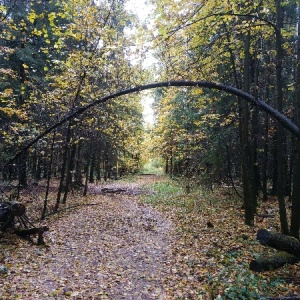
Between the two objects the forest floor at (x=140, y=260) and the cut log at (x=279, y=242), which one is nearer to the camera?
the forest floor at (x=140, y=260)

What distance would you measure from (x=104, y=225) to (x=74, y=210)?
296 cm

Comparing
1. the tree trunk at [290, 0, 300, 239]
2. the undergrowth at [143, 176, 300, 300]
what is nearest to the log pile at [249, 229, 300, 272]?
the undergrowth at [143, 176, 300, 300]

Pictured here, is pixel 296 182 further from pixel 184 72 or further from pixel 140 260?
pixel 140 260

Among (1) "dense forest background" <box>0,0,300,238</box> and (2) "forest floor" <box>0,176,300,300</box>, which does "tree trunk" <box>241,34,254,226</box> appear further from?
(2) "forest floor" <box>0,176,300,300</box>

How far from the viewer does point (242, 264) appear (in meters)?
7.31

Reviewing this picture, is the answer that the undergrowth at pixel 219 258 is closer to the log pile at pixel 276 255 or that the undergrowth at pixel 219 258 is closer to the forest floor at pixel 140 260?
the forest floor at pixel 140 260

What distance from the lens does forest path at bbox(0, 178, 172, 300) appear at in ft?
20.7

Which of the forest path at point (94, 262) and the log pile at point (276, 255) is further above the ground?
the log pile at point (276, 255)

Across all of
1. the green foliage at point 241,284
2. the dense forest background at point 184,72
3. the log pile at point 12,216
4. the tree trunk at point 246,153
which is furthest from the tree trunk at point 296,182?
the log pile at point 12,216

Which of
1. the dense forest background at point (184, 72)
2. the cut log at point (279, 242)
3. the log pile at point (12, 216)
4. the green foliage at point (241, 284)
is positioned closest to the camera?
the green foliage at point (241, 284)

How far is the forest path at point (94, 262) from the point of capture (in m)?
6.30

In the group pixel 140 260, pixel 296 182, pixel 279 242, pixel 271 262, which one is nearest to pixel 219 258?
pixel 271 262

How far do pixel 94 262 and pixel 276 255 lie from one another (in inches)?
191

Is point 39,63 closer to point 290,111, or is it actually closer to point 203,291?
point 290,111
